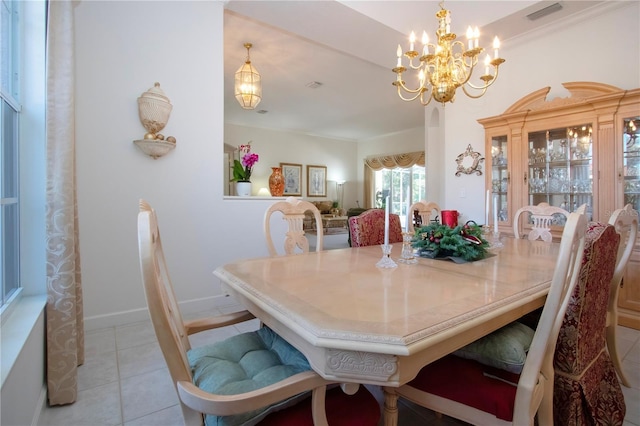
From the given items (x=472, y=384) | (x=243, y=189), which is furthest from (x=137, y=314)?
(x=472, y=384)

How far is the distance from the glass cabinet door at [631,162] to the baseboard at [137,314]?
358cm

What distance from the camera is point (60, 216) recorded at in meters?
1.51

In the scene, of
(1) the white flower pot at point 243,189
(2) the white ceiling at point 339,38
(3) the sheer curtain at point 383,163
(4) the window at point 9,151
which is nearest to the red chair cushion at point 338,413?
(4) the window at point 9,151

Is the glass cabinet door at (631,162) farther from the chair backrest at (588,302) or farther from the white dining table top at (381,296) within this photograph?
the chair backrest at (588,302)

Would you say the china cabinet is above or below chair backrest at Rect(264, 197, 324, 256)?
above

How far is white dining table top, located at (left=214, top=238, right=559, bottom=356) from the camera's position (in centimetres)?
75

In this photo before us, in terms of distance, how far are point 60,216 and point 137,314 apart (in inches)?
52.2

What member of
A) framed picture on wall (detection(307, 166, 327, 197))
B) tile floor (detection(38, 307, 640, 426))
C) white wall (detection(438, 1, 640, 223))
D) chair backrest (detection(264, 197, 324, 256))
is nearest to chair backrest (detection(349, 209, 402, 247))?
chair backrest (detection(264, 197, 324, 256))

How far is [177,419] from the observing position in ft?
4.75

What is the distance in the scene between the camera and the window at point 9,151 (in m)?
1.35

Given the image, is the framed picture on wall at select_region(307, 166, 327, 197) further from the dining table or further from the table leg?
the table leg

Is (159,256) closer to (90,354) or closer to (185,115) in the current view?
(90,354)

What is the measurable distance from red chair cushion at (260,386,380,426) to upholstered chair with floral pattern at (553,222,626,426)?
0.74m

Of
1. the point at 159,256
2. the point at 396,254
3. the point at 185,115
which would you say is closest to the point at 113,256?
the point at 185,115
